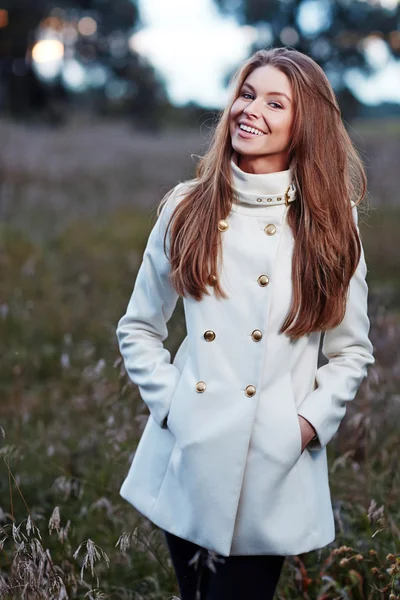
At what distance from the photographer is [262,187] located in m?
2.04

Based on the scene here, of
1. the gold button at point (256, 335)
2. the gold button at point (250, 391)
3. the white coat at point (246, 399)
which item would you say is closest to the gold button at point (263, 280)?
the white coat at point (246, 399)

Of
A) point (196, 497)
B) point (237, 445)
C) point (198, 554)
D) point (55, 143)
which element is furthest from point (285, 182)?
point (55, 143)

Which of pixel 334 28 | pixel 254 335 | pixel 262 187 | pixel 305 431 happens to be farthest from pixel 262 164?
pixel 334 28

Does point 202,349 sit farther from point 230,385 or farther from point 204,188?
point 204,188

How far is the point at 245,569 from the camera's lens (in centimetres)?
196

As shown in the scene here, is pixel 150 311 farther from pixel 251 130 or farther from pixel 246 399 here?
pixel 251 130

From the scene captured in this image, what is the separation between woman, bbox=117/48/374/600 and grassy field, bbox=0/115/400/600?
26 cm

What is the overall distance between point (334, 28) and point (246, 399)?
48.0 ft

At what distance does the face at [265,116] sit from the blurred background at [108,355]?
46cm

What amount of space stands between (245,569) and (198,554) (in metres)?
0.13

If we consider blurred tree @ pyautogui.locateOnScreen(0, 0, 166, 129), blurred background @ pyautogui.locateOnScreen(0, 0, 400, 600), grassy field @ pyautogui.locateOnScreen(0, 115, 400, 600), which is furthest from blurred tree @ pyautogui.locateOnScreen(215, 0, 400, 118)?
blurred tree @ pyautogui.locateOnScreen(0, 0, 166, 129)

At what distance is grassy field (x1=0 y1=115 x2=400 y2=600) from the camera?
253 cm

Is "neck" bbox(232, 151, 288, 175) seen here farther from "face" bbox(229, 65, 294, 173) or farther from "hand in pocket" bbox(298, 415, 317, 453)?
"hand in pocket" bbox(298, 415, 317, 453)

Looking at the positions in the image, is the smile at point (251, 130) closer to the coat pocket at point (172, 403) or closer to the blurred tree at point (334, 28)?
the coat pocket at point (172, 403)
